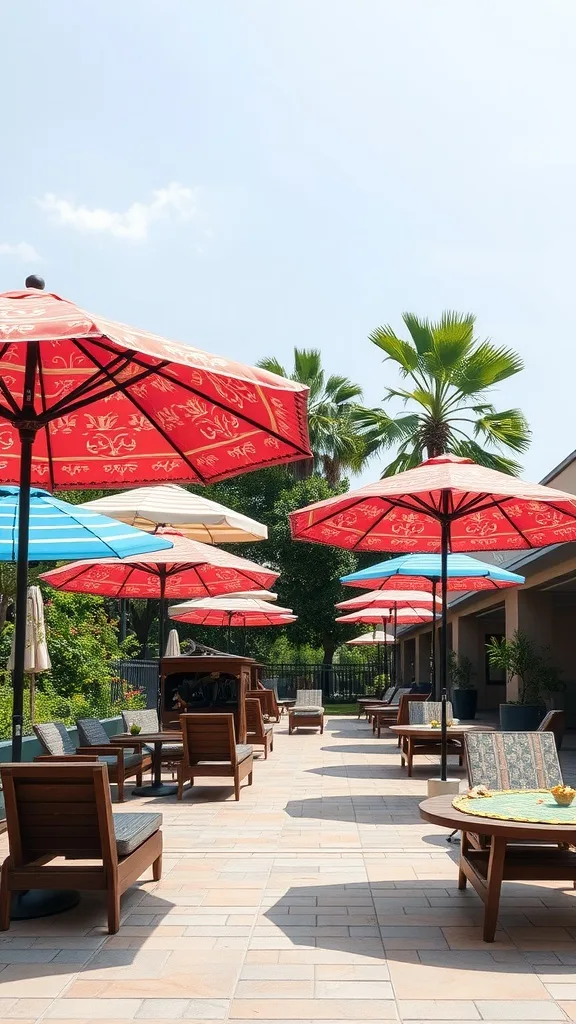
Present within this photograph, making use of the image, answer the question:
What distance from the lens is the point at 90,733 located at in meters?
9.66

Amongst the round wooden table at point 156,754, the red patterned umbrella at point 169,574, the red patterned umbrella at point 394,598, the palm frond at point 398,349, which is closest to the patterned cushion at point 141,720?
the round wooden table at point 156,754

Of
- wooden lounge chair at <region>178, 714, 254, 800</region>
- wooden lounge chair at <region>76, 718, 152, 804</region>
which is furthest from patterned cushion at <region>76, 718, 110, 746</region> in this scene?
wooden lounge chair at <region>178, 714, 254, 800</region>

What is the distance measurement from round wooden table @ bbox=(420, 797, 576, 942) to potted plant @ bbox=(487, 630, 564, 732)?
9.85 metres

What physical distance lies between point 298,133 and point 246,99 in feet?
2.81

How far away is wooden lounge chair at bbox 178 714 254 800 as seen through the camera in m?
9.16

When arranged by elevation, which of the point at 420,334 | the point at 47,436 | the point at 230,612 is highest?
the point at 420,334

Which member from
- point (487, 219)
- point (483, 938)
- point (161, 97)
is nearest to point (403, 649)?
point (487, 219)

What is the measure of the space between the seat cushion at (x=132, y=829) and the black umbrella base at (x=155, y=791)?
412 cm

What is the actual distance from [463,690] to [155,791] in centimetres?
1306

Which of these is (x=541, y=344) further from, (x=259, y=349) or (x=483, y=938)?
(x=259, y=349)

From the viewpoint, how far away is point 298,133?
12.2m

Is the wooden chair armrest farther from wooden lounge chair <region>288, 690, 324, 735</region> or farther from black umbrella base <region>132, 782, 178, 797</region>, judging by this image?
wooden lounge chair <region>288, 690, 324, 735</region>

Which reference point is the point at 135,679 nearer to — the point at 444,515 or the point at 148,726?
the point at 148,726

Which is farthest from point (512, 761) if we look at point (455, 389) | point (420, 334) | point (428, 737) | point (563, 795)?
point (420, 334)
